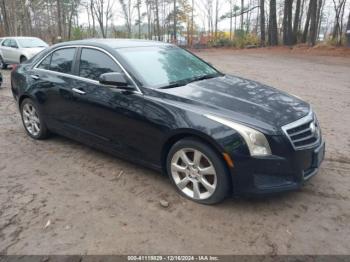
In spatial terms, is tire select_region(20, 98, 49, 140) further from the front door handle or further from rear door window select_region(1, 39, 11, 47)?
rear door window select_region(1, 39, 11, 47)

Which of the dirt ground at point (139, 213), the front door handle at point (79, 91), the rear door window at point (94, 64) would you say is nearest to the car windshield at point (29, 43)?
the dirt ground at point (139, 213)

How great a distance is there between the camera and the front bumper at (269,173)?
121 inches

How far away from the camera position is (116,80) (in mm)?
3738

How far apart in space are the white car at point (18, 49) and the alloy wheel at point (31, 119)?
1019 cm

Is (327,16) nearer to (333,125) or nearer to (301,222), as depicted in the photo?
(333,125)

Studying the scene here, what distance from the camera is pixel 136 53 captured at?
4.23m

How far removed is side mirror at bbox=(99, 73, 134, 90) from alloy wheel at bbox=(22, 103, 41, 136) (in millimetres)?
2051

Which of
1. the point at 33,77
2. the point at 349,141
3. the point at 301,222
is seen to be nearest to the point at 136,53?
the point at 33,77

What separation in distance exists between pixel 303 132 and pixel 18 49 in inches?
577

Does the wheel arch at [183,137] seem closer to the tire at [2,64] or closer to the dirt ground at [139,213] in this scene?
the dirt ground at [139,213]

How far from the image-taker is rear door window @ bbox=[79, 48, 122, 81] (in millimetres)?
4118

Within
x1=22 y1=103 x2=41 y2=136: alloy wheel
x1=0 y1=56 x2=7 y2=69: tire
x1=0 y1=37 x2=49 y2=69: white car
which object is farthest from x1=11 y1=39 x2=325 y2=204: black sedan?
x1=0 y1=56 x2=7 y2=69: tire

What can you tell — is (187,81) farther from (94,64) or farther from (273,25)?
(273,25)

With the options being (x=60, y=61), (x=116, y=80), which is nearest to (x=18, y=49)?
(x=60, y=61)
